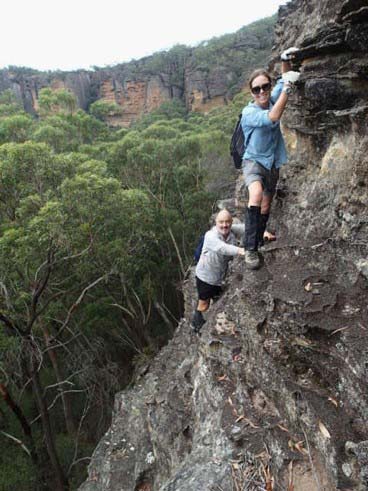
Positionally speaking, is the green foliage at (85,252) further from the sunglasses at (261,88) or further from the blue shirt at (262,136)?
the sunglasses at (261,88)

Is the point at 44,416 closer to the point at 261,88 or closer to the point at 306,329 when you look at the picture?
the point at 306,329

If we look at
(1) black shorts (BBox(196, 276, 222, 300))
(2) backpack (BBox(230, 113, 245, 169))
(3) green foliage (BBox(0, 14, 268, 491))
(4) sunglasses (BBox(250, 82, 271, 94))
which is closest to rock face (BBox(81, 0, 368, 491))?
(1) black shorts (BBox(196, 276, 222, 300))

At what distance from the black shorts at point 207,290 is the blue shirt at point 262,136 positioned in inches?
73.3

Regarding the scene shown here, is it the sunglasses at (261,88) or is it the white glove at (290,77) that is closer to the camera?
the white glove at (290,77)

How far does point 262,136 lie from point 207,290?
2224 millimetres

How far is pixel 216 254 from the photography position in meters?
4.87

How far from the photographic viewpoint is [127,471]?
7.87 m

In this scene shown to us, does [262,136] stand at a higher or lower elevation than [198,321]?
higher

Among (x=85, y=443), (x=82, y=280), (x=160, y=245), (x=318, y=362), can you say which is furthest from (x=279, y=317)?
(x=160, y=245)

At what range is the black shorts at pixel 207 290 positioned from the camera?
5363 mm

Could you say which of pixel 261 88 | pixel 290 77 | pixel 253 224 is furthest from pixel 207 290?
pixel 290 77

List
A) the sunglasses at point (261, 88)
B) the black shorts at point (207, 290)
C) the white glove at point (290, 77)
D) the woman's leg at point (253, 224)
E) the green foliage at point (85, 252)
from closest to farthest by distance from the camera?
the white glove at point (290, 77)
the sunglasses at point (261, 88)
the woman's leg at point (253, 224)
the black shorts at point (207, 290)
the green foliage at point (85, 252)

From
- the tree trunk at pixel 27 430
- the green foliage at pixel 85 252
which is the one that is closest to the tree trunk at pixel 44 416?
the green foliage at pixel 85 252

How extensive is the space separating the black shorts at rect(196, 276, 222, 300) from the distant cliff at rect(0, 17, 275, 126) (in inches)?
1821
